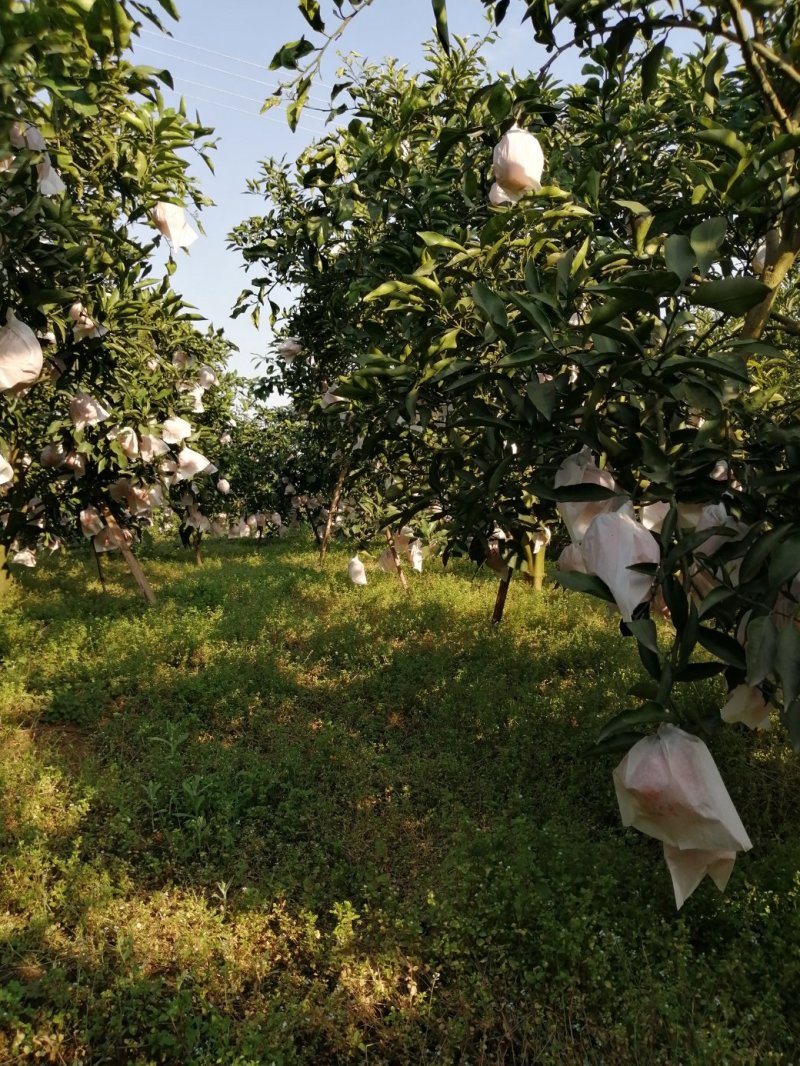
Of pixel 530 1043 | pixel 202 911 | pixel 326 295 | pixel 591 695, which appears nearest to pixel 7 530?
pixel 326 295

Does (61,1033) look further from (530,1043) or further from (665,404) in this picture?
(665,404)

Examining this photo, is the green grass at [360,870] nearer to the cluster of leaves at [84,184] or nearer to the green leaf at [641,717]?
the green leaf at [641,717]

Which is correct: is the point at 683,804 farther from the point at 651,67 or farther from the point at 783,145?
the point at 651,67

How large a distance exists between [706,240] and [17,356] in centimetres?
134

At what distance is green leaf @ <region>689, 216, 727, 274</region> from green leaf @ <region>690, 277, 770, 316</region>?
0.06m

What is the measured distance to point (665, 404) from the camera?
1.50 meters

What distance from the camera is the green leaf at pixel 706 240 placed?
1.10m

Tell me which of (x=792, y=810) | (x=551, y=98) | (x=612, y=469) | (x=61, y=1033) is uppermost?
(x=551, y=98)

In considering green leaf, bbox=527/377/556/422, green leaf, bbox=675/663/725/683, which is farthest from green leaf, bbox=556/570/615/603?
green leaf, bbox=527/377/556/422

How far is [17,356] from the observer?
4.90 ft

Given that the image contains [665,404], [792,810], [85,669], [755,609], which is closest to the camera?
[755,609]

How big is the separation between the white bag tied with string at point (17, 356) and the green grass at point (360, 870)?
1825 millimetres

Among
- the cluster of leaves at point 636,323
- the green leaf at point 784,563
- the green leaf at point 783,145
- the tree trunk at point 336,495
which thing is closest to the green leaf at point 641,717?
the cluster of leaves at point 636,323

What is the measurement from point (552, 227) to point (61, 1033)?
102 inches
